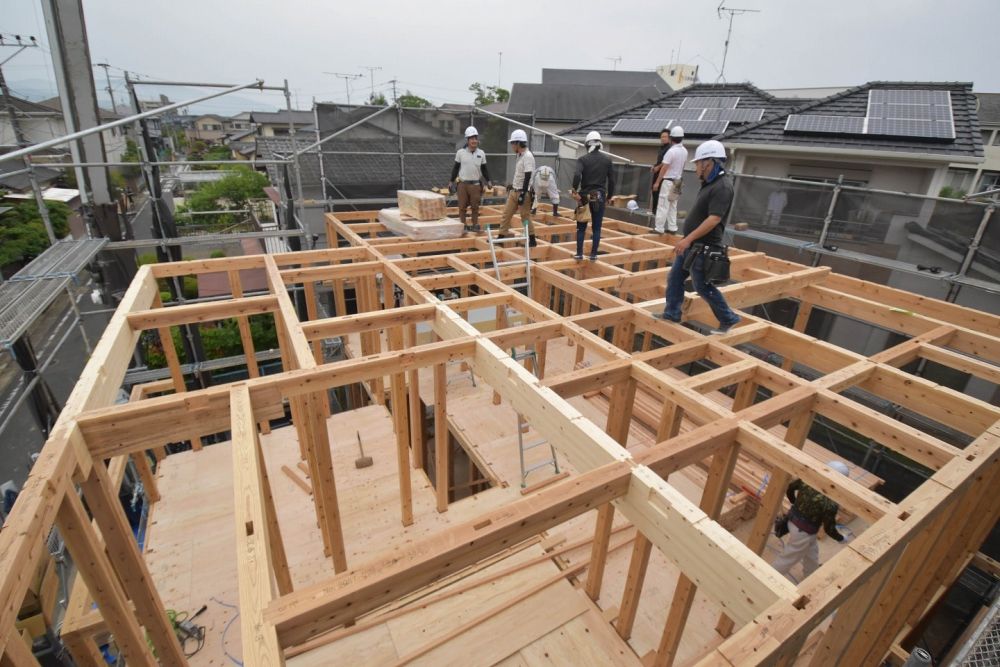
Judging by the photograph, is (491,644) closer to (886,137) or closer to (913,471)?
(913,471)

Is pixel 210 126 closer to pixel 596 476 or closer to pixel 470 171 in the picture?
pixel 470 171

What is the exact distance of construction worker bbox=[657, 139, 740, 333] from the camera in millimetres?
4160

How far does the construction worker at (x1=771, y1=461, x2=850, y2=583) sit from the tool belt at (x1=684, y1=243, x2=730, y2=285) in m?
1.89

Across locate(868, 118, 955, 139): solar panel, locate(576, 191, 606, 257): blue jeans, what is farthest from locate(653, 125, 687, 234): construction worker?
locate(868, 118, 955, 139): solar panel

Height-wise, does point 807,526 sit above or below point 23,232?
above

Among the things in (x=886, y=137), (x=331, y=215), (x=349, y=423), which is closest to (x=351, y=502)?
(x=349, y=423)

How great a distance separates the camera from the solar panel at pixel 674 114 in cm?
1368

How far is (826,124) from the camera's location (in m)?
10.8

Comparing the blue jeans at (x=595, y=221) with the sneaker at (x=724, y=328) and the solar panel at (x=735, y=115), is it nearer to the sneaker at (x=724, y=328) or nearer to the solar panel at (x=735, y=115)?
the sneaker at (x=724, y=328)

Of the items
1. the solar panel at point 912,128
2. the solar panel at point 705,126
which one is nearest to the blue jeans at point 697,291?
the solar panel at point 912,128

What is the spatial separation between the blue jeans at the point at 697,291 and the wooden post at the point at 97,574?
4.68 meters

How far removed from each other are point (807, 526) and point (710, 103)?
1367 centimetres

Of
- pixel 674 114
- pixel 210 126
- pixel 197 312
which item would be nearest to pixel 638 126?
pixel 674 114

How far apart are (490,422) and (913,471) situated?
5.58 meters
